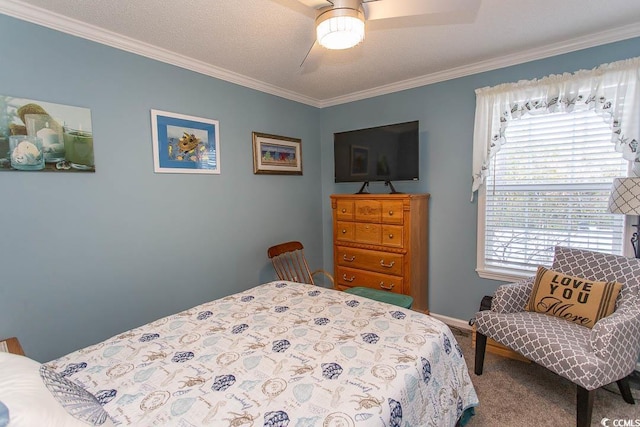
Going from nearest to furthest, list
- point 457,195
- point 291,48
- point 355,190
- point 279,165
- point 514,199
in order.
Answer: point 291,48 < point 514,199 < point 457,195 < point 279,165 < point 355,190

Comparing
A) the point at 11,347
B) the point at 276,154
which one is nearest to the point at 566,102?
the point at 276,154

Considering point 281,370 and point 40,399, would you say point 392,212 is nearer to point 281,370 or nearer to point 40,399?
point 281,370

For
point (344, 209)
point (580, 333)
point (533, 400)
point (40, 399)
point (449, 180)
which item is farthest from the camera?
point (344, 209)

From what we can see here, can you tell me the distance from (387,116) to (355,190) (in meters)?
0.93

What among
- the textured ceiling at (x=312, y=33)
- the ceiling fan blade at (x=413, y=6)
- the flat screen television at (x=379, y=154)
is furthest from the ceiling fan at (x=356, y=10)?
the flat screen television at (x=379, y=154)

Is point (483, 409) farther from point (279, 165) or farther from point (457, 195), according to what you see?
point (279, 165)

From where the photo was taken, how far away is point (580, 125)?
242 cm

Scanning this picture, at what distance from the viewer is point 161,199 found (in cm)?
248

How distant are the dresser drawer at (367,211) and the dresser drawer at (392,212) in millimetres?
54

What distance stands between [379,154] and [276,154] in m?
1.13

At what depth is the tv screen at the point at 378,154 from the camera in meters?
3.01

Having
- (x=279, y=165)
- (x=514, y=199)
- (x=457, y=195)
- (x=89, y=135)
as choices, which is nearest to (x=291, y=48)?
Result: (x=279, y=165)

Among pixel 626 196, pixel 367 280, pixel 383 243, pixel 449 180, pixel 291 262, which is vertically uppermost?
pixel 449 180

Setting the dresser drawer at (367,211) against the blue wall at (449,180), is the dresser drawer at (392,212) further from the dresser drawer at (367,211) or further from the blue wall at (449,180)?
the blue wall at (449,180)
